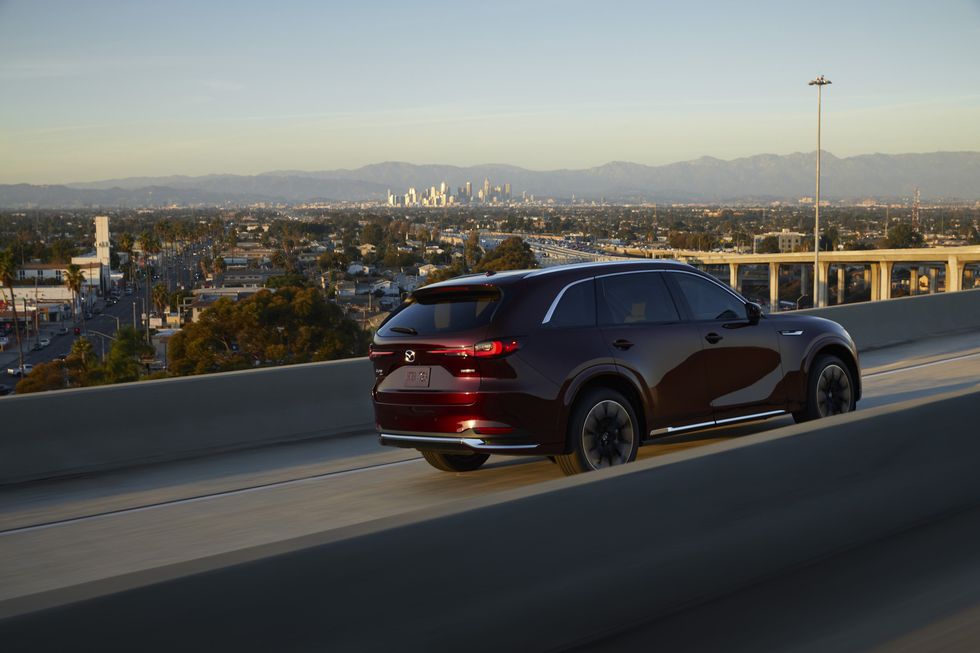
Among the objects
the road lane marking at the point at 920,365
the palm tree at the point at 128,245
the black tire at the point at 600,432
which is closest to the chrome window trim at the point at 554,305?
the black tire at the point at 600,432

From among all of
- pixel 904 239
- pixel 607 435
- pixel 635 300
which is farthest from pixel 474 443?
Answer: pixel 904 239

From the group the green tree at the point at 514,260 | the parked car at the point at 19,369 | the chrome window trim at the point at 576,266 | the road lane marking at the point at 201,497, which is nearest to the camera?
the road lane marking at the point at 201,497

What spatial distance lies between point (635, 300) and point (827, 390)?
267 centimetres

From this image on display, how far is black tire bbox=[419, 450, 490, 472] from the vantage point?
10375mm

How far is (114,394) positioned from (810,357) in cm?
649

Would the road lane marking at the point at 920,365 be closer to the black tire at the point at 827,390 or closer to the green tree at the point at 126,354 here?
the black tire at the point at 827,390

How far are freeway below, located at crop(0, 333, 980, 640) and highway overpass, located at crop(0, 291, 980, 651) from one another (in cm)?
3

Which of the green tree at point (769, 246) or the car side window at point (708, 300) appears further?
the green tree at point (769, 246)

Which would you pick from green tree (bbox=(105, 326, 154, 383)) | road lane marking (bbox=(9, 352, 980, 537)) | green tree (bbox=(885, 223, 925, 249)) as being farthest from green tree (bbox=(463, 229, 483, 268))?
green tree (bbox=(885, 223, 925, 249))

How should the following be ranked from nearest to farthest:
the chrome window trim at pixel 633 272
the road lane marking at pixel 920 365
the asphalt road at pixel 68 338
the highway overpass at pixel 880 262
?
the chrome window trim at pixel 633 272, the road lane marking at pixel 920 365, the highway overpass at pixel 880 262, the asphalt road at pixel 68 338

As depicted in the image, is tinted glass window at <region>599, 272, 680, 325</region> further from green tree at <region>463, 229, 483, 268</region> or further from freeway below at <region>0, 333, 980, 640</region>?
green tree at <region>463, 229, 483, 268</region>

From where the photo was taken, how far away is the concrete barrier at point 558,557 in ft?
14.1

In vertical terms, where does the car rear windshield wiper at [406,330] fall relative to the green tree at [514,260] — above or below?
below

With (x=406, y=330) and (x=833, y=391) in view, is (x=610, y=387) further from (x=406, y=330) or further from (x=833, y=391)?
(x=833, y=391)
